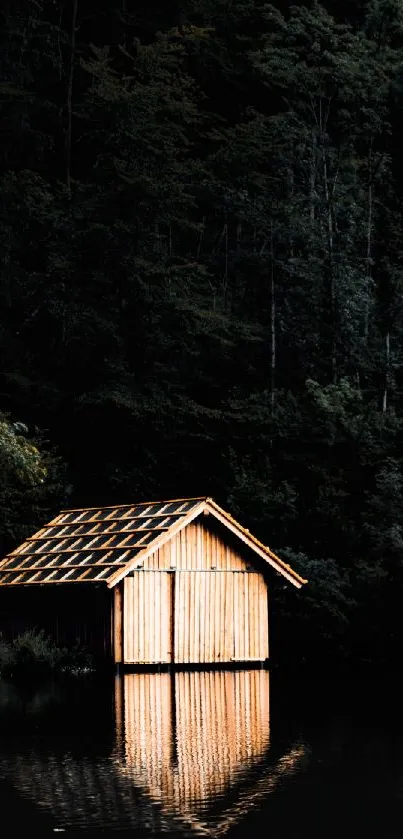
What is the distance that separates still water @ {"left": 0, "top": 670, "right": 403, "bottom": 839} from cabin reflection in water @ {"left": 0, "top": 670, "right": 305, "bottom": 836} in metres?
0.02

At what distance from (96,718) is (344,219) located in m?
37.4

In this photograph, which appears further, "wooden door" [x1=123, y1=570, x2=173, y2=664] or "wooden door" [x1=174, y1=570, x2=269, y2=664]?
"wooden door" [x1=174, y1=570, x2=269, y2=664]

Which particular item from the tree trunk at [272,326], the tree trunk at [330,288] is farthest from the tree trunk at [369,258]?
the tree trunk at [272,326]

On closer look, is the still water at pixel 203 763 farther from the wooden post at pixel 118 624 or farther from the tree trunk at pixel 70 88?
the tree trunk at pixel 70 88

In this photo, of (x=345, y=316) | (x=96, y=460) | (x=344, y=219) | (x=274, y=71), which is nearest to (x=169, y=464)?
(x=96, y=460)

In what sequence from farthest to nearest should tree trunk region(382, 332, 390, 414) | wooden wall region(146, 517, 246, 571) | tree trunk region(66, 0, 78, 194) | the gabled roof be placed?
tree trunk region(66, 0, 78, 194) < tree trunk region(382, 332, 390, 414) < wooden wall region(146, 517, 246, 571) < the gabled roof

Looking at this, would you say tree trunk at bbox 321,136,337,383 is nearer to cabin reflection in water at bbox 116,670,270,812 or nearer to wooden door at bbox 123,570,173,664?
wooden door at bbox 123,570,173,664

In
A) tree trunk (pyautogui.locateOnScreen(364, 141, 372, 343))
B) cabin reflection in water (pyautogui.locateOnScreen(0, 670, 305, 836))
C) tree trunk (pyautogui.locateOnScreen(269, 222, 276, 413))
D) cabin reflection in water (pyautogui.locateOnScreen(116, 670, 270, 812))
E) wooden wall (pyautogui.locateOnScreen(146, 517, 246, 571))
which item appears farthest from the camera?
tree trunk (pyautogui.locateOnScreen(364, 141, 372, 343))

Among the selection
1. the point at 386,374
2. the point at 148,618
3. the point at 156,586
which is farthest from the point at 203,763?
the point at 386,374

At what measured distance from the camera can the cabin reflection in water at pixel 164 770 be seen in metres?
16.3

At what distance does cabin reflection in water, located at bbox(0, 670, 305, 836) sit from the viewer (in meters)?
16.3

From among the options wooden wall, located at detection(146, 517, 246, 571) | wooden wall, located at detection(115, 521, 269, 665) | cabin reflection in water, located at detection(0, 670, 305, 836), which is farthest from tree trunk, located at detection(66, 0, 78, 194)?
cabin reflection in water, located at detection(0, 670, 305, 836)

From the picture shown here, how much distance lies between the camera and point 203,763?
64.7ft

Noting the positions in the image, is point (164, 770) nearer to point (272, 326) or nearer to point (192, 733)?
point (192, 733)
